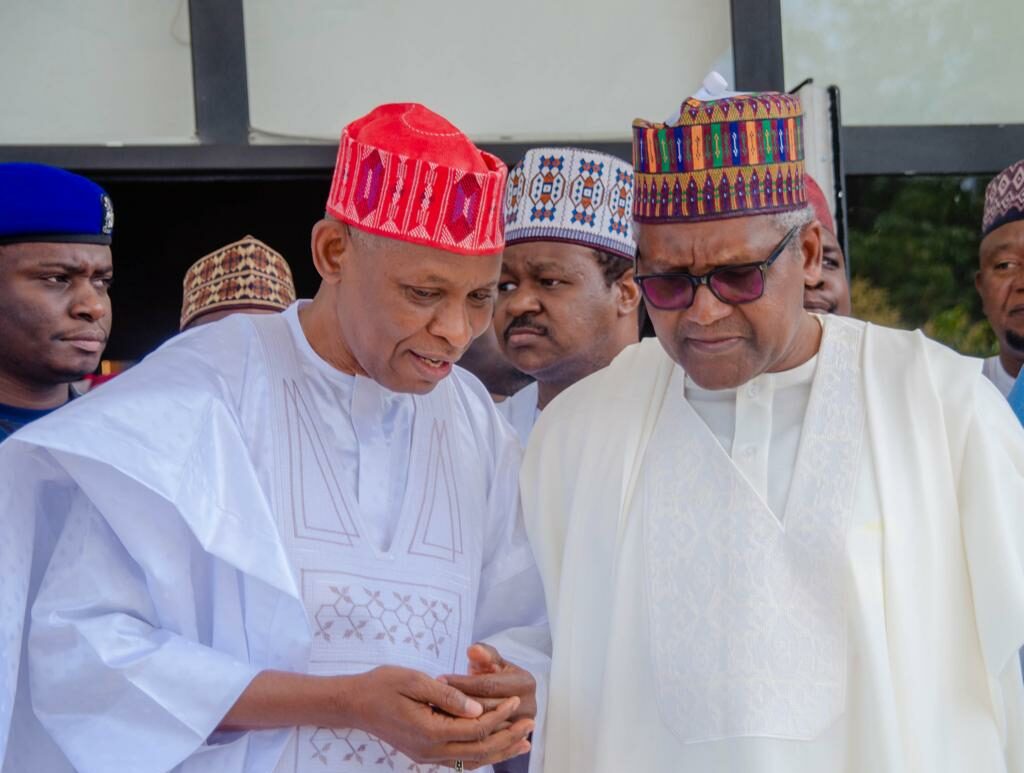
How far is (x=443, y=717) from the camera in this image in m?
2.71

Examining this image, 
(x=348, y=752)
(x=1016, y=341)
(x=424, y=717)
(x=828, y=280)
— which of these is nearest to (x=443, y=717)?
(x=424, y=717)

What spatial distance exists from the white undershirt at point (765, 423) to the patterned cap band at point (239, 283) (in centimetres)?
236

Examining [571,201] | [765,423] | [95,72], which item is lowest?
[765,423]

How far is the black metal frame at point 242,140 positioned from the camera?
5285 mm

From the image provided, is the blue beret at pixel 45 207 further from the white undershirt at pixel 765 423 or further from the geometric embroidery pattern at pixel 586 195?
the white undershirt at pixel 765 423

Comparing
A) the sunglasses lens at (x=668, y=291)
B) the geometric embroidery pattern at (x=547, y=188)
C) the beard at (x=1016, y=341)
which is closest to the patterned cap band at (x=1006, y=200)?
the beard at (x=1016, y=341)

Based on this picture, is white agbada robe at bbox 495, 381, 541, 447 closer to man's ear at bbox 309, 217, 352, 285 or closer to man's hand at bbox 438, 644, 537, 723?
man's ear at bbox 309, 217, 352, 285

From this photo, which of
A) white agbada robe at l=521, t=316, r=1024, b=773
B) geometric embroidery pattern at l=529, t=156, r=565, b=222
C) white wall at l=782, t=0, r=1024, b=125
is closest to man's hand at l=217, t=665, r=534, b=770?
white agbada robe at l=521, t=316, r=1024, b=773

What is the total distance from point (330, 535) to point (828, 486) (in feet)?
3.29

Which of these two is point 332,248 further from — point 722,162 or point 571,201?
point 571,201

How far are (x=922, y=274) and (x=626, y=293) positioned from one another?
2430 mm

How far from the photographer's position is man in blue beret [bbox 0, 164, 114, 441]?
3861 millimetres

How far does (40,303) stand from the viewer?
3.89 metres

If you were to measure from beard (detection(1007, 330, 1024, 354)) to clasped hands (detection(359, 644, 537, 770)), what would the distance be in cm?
235
